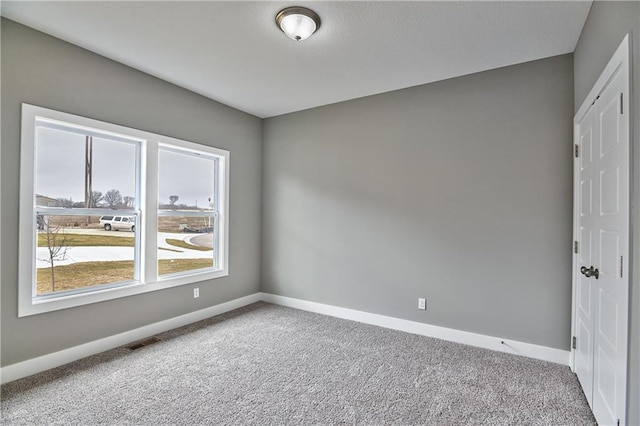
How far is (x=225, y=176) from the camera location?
4191mm

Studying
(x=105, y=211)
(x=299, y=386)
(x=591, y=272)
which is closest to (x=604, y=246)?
(x=591, y=272)

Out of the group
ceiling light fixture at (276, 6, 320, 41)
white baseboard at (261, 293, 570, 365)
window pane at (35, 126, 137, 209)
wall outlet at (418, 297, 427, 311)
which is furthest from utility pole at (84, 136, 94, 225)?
wall outlet at (418, 297, 427, 311)

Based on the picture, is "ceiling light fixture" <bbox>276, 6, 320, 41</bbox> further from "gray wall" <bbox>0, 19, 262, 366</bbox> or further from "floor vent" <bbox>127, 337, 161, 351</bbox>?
"floor vent" <bbox>127, 337, 161, 351</bbox>

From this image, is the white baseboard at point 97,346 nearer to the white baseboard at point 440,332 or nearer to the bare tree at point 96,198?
the white baseboard at point 440,332

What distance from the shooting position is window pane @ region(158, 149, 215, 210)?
362cm

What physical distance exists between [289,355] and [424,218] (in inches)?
77.4

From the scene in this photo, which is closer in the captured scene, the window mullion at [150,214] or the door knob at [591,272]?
the door knob at [591,272]

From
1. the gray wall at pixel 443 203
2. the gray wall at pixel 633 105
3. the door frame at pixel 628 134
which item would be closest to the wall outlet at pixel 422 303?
the gray wall at pixel 443 203

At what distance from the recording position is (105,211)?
3049 mm

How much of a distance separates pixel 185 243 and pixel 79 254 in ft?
3.72

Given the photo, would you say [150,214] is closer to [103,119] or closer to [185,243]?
[185,243]

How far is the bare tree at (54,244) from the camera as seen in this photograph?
2.71m

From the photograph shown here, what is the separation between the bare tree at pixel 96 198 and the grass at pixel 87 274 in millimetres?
561

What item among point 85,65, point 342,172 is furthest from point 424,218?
point 85,65
